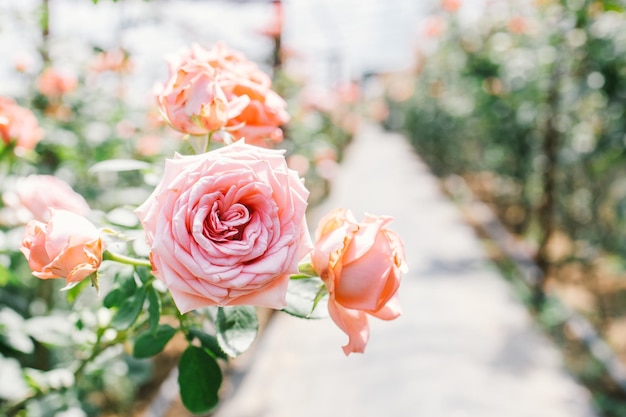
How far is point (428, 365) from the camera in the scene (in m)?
2.89

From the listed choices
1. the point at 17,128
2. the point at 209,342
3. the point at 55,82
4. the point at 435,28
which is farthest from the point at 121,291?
the point at 435,28

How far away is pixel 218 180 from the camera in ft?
1.75

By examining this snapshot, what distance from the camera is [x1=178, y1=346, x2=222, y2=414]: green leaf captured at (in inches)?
28.3

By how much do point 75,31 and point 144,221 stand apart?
2112mm

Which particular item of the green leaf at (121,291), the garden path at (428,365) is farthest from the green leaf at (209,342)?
the garden path at (428,365)

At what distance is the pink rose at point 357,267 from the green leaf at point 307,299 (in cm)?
3

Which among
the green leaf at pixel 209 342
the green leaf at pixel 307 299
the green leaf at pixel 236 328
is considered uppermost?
the green leaf at pixel 307 299

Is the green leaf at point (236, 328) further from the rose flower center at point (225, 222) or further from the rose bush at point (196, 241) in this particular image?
the rose flower center at point (225, 222)

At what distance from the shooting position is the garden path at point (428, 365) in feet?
8.23

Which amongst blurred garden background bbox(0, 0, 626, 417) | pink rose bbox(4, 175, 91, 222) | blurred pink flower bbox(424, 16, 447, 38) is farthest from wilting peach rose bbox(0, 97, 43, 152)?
blurred pink flower bbox(424, 16, 447, 38)

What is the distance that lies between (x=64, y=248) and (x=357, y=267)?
0.98 feet

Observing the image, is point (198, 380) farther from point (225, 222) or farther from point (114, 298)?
point (225, 222)

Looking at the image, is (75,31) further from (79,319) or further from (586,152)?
(586,152)

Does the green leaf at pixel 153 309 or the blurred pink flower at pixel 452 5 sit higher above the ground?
the green leaf at pixel 153 309
